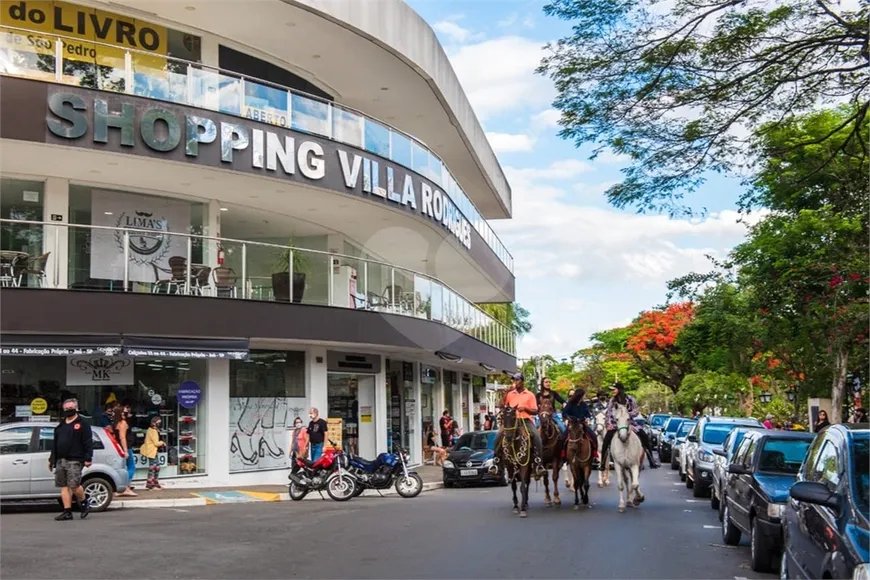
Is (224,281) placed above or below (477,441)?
above

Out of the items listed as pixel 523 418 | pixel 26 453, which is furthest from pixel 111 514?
pixel 523 418

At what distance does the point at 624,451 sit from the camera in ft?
54.2

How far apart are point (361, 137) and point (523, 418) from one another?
1070cm

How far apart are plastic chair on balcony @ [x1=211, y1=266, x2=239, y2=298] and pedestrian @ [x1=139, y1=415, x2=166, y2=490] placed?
3.26 meters

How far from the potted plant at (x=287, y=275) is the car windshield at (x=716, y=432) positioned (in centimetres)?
979

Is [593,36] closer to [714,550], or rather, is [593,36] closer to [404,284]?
[714,550]

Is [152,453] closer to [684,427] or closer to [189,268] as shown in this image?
[189,268]

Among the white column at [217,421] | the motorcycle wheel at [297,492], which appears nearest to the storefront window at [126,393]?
the white column at [217,421]

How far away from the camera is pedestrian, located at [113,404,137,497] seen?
1978cm

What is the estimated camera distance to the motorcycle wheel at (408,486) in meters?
20.7

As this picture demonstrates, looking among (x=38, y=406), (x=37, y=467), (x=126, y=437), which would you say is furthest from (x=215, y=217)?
(x=37, y=467)

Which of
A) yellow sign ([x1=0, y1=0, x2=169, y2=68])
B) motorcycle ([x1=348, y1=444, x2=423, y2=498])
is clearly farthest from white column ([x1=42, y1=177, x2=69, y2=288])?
motorcycle ([x1=348, y1=444, x2=423, y2=498])

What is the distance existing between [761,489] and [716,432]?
12.0 m

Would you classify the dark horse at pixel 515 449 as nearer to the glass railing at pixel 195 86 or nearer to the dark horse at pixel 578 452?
the dark horse at pixel 578 452
